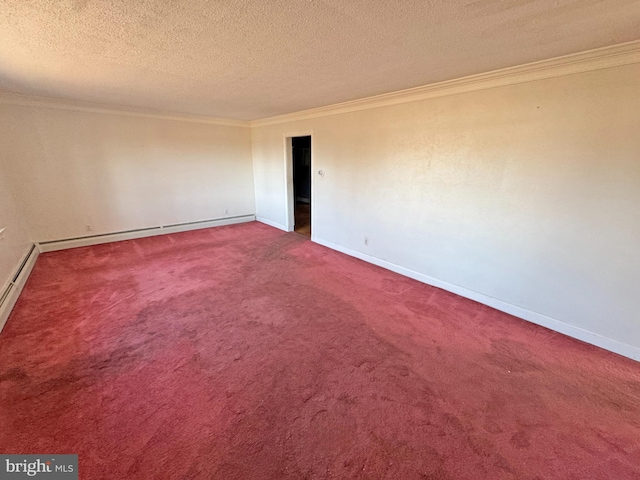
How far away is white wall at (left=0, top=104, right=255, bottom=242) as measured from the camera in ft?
13.3

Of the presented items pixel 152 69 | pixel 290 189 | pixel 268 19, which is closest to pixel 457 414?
pixel 268 19

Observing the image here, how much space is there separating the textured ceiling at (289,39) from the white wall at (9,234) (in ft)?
4.65

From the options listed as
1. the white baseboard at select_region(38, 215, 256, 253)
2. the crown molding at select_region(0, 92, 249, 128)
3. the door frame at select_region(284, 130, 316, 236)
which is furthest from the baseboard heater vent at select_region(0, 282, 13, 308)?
the door frame at select_region(284, 130, 316, 236)

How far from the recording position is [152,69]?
8.39 ft

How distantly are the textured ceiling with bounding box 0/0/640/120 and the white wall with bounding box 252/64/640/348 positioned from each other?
0.41 m

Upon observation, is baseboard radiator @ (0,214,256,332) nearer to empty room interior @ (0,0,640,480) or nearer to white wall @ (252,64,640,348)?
empty room interior @ (0,0,640,480)

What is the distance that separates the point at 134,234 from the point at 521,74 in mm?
6249

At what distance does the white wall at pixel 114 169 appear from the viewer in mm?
4055

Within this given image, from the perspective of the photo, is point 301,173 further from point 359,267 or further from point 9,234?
point 9,234

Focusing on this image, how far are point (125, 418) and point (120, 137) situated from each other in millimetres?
4847

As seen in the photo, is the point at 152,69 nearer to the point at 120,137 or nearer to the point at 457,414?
the point at 120,137

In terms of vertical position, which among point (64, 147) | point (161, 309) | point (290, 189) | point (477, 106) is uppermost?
point (477, 106)

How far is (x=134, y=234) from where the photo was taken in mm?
5191

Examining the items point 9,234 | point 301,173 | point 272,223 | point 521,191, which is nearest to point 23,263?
point 9,234
